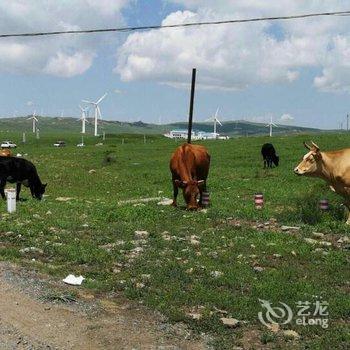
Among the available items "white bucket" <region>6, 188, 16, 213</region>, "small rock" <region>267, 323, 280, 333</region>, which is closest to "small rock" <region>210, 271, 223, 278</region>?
"small rock" <region>267, 323, 280, 333</region>

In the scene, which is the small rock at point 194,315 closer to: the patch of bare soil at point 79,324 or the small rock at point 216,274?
the patch of bare soil at point 79,324

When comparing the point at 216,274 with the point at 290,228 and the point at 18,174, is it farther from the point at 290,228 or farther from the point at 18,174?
the point at 18,174

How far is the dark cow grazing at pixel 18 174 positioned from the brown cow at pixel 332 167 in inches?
500

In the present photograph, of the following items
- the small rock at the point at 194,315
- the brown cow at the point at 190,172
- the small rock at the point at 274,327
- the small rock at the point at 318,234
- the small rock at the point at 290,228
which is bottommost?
the small rock at the point at 194,315

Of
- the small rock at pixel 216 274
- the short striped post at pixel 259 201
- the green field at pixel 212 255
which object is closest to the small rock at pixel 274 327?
the green field at pixel 212 255

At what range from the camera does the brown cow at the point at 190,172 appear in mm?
18797

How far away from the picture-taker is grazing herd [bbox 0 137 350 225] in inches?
627

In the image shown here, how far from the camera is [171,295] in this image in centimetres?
912

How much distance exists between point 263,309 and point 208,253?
366cm

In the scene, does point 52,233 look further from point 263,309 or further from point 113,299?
point 263,309

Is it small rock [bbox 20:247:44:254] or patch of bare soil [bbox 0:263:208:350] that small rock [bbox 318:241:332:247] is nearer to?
patch of bare soil [bbox 0:263:208:350]

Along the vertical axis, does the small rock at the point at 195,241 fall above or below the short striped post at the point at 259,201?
below

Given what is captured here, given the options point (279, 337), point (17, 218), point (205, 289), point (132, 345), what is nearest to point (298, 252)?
point (205, 289)

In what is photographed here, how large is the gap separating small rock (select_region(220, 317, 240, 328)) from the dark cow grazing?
1694 centimetres
